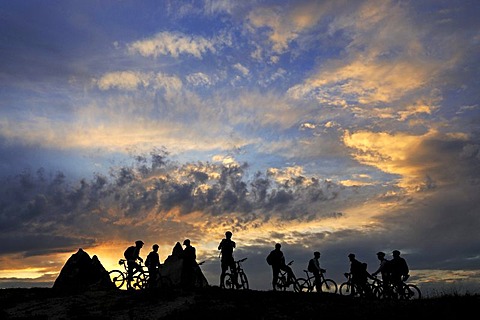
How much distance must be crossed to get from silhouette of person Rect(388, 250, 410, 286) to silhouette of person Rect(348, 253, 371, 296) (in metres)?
1.57

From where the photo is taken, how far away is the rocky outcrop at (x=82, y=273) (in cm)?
3052

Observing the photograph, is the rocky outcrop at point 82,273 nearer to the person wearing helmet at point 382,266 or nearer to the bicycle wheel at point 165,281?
the bicycle wheel at point 165,281

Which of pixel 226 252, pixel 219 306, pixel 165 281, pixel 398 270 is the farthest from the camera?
pixel 165 281

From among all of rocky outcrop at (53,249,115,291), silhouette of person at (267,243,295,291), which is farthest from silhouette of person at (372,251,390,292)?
rocky outcrop at (53,249,115,291)

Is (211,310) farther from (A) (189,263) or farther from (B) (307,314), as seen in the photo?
(A) (189,263)

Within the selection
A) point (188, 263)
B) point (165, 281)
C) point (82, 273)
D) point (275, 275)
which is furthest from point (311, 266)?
point (82, 273)

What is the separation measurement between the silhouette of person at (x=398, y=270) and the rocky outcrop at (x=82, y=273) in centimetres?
1547

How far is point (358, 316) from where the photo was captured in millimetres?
18672

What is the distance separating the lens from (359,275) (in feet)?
85.1

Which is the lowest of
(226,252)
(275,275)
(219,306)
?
(219,306)

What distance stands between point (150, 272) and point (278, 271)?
6.88 metres

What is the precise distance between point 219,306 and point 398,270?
9.09m

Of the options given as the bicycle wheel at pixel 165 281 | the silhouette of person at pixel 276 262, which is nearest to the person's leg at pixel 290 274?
the silhouette of person at pixel 276 262

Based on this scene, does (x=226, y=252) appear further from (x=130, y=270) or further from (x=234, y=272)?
(x=130, y=270)
